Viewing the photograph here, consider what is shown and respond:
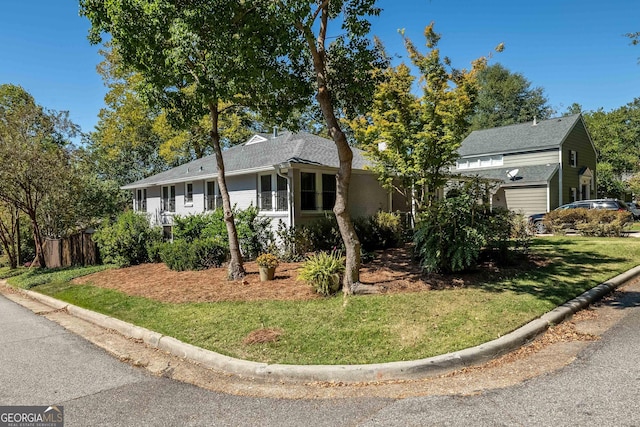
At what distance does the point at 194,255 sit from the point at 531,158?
23.6 meters

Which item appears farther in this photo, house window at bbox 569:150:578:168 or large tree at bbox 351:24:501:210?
house window at bbox 569:150:578:168

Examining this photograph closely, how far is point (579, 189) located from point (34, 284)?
30.5 meters

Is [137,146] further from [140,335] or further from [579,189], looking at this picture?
[579,189]

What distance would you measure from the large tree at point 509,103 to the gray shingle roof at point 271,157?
3605cm

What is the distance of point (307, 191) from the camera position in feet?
46.4

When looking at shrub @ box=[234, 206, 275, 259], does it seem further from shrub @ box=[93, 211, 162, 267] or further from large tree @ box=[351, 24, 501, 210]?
large tree @ box=[351, 24, 501, 210]

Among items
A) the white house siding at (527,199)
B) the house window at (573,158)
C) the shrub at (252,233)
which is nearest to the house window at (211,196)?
the shrub at (252,233)

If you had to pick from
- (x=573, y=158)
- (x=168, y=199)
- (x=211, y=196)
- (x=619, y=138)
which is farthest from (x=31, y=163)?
(x=619, y=138)

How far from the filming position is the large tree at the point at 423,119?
1078cm

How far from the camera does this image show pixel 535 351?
15.5 feet

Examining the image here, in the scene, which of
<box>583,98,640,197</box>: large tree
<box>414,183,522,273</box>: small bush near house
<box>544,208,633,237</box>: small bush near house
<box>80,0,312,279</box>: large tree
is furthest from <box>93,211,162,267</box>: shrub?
<box>583,98,640,197</box>: large tree

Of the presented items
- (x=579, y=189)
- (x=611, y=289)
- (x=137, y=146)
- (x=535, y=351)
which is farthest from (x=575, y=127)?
(x=137, y=146)

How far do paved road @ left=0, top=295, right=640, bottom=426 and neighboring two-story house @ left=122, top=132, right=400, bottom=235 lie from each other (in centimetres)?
903

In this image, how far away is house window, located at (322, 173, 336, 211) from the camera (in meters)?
14.7
